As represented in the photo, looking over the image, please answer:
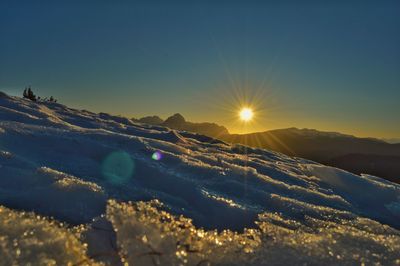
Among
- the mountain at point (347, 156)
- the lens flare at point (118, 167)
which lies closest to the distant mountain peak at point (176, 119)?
the mountain at point (347, 156)

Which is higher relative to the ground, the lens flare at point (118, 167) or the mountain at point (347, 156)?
the mountain at point (347, 156)

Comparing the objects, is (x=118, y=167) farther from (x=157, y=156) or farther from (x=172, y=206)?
(x=172, y=206)

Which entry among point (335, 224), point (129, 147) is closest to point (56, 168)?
point (129, 147)

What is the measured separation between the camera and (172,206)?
171 inches

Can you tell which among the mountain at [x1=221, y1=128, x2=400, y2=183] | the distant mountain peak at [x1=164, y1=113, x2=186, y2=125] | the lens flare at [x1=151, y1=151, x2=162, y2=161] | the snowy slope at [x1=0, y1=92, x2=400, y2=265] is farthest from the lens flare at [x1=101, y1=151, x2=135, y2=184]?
the distant mountain peak at [x1=164, y1=113, x2=186, y2=125]

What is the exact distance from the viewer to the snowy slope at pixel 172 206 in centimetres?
320

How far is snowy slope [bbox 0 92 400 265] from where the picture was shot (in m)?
3.20

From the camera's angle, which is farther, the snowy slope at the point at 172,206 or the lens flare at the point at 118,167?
the lens flare at the point at 118,167

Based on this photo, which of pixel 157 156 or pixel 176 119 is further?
pixel 176 119

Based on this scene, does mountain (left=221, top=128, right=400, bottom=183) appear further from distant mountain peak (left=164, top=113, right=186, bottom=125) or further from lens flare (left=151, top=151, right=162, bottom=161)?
distant mountain peak (left=164, top=113, right=186, bottom=125)

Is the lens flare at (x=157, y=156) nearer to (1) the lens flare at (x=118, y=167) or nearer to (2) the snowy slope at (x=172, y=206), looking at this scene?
(2) the snowy slope at (x=172, y=206)

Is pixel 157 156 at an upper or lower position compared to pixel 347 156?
lower

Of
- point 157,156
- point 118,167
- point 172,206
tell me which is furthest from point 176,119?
point 172,206

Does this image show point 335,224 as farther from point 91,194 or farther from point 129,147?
point 129,147
